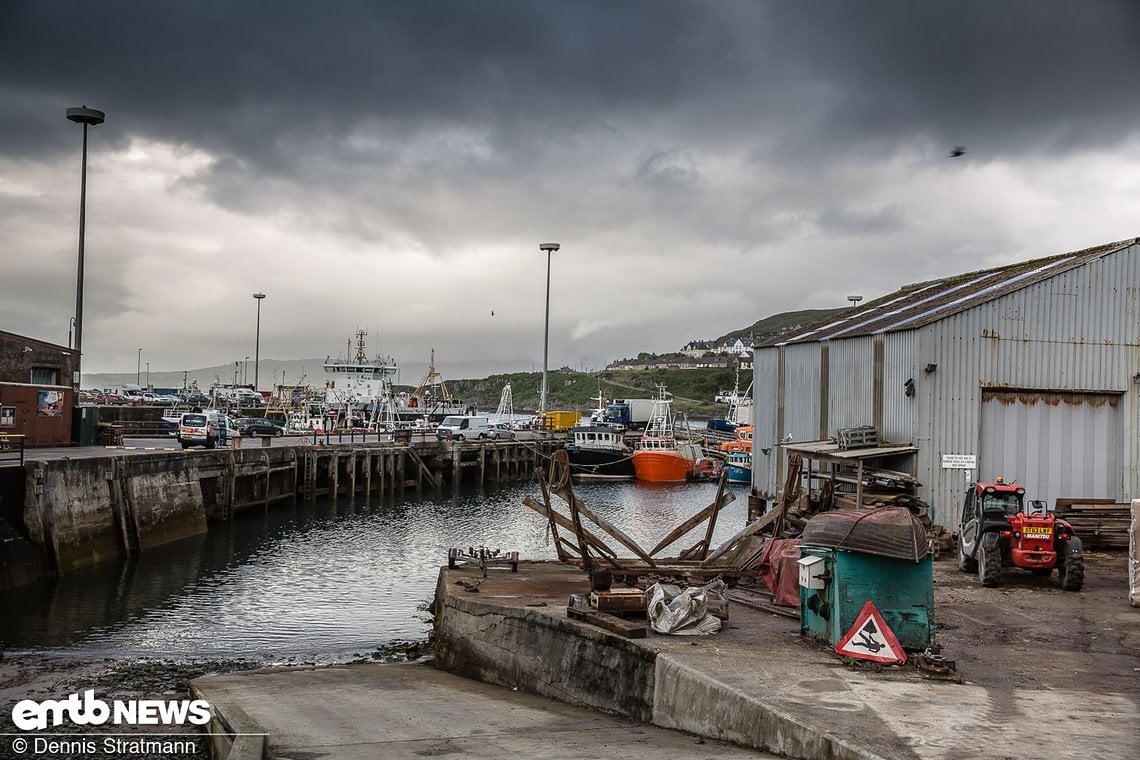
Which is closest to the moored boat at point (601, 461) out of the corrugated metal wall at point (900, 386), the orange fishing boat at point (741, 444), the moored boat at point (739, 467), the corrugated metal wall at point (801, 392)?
the moored boat at point (739, 467)

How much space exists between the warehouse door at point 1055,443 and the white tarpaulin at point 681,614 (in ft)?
35.9

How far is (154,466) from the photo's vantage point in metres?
29.2

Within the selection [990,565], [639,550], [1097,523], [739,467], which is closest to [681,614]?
[639,550]

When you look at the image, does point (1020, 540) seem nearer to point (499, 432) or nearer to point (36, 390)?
point (36, 390)

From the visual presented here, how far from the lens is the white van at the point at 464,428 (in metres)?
61.3

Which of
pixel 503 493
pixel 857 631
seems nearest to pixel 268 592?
pixel 857 631

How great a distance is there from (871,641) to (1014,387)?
40.8ft

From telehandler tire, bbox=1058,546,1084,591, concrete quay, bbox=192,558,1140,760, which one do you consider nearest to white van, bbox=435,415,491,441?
concrete quay, bbox=192,558,1140,760

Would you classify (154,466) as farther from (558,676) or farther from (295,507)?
(558,676)

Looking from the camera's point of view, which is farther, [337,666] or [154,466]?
[154,466]

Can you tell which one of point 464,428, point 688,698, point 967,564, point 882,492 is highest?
point 464,428

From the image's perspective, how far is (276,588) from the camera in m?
23.9

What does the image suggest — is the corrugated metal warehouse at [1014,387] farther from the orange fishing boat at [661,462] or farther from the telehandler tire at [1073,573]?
Answer: the orange fishing boat at [661,462]

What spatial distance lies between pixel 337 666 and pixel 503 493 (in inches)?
1393
